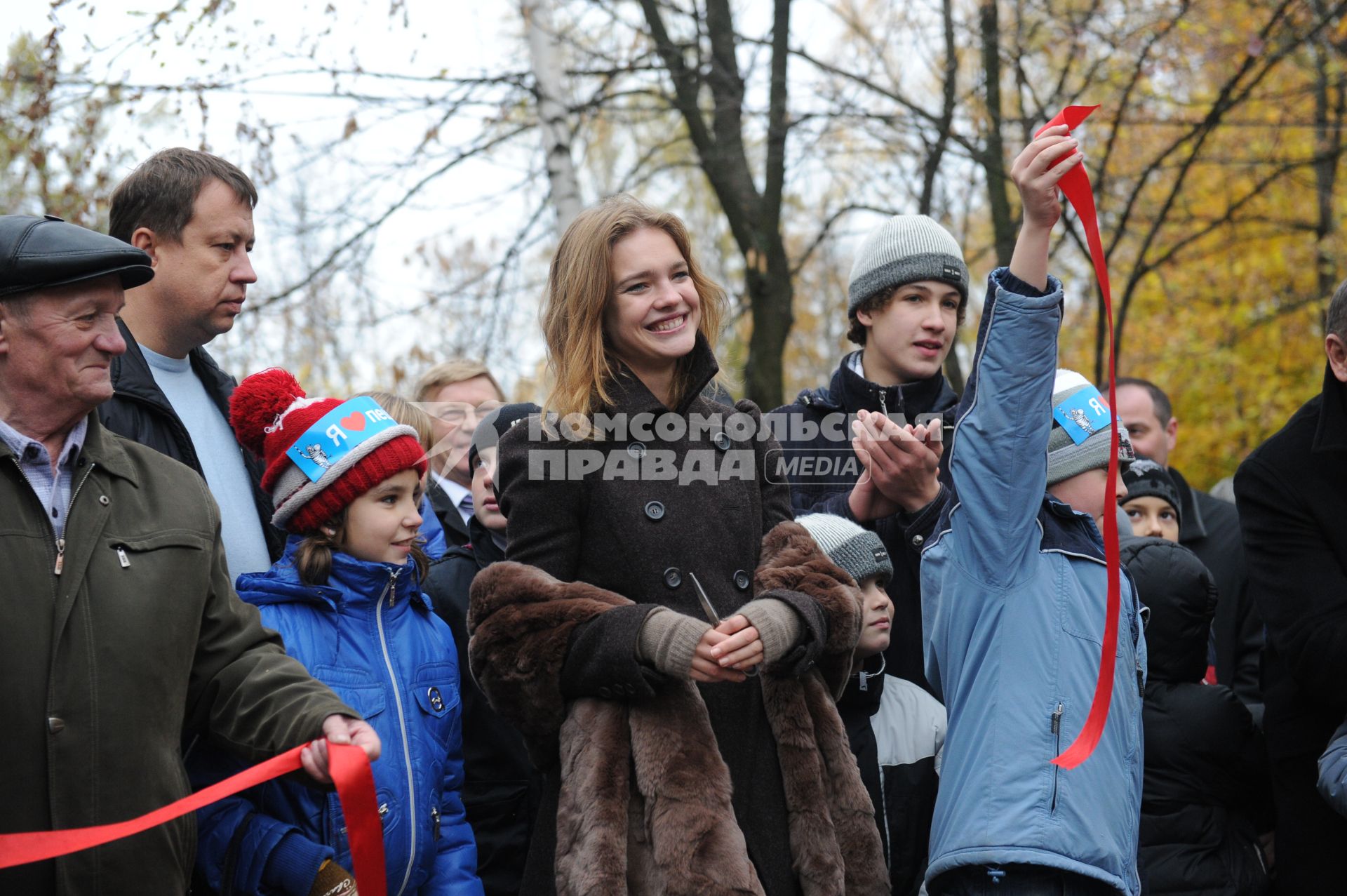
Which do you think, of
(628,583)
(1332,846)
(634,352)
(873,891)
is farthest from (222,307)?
(1332,846)

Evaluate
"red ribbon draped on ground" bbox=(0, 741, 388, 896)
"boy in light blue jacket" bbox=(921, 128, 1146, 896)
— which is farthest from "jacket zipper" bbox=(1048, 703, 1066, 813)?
"red ribbon draped on ground" bbox=(0, 741, 388, 896)

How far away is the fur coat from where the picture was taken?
286cm

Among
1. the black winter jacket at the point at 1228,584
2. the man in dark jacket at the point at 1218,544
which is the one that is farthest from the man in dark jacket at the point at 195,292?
the black winter jacket at the point at 1228,584

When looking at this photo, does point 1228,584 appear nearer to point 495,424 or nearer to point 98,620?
point 495,424

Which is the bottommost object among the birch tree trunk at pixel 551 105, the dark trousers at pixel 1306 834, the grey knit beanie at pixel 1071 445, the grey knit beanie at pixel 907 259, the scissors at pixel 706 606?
the dark trousers at pixel 1306 834

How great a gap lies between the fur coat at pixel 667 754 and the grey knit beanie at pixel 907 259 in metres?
1.34

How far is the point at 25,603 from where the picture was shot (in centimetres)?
255

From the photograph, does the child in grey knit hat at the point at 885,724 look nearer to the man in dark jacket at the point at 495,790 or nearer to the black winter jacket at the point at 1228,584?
the man in dark jacket at the point at 495,790

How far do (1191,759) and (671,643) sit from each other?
1.78 m

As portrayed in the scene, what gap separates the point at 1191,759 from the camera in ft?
12.3

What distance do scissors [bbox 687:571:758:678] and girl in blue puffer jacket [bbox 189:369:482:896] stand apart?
758 mm

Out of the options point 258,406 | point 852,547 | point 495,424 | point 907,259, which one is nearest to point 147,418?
point 258,406

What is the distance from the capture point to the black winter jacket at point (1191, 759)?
3.70 metres

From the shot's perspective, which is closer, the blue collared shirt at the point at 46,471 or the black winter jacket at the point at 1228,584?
the blue collared shirt at the point at 46,471
